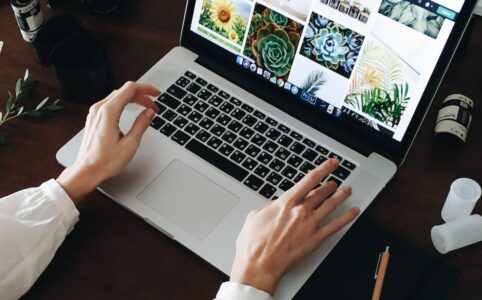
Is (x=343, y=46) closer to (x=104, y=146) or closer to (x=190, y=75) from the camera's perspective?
(x=190, y=75)

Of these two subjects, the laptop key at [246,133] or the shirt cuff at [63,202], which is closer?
the shirt cuff at [63,202]

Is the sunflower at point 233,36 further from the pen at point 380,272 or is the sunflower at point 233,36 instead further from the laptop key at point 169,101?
the pen at point 380,272

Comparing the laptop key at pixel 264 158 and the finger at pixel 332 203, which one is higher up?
the finger at pixel 332 203

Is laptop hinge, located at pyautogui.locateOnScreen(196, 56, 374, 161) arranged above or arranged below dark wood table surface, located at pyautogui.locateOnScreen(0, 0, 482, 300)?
above

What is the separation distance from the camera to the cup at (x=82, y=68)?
1.06 m

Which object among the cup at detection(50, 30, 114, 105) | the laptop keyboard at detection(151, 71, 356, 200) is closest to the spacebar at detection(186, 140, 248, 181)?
the laptop keyboard at detection(151, 71, 356, 200)

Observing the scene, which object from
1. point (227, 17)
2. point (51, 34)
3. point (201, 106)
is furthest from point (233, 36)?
point (51, 34)

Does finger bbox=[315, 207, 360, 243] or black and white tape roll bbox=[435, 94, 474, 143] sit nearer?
finger bbox=[315, 207, 360, 243]

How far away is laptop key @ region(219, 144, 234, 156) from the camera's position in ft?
3.36

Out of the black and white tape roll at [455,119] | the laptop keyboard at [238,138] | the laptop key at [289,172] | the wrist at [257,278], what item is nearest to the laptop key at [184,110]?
the laptop keyboard at [238,138]

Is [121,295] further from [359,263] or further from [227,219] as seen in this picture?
[359,263]

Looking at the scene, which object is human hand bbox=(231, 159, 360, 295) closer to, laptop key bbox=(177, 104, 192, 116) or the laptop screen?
the laptop screen

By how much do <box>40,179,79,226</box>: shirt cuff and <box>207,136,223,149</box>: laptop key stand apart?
0.25 metres

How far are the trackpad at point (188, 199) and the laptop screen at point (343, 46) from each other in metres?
0.22
